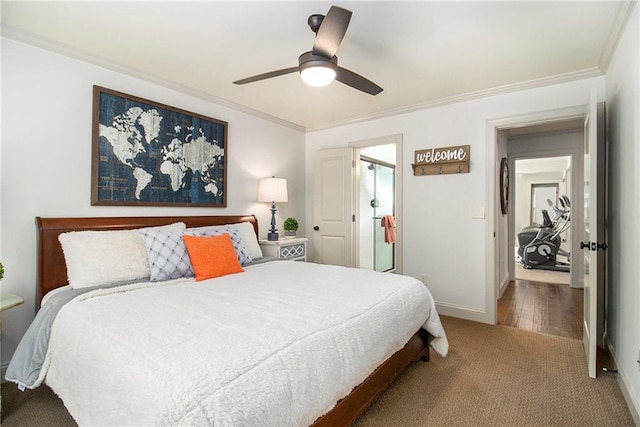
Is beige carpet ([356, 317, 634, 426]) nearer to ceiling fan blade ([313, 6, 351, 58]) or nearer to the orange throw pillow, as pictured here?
the orange throw pillow

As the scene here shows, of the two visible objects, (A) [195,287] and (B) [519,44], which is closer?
(A) [195,287]

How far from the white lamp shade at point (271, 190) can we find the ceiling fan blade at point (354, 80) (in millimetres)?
1775

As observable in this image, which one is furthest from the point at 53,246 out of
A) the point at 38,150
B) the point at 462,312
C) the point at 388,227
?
the point at 388,227

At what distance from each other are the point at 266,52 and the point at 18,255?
233 centimetres

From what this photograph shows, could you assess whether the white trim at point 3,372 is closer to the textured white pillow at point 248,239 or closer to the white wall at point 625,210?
the textured white pillow at point 248,239

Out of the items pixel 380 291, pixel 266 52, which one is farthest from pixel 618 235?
pixel 266 52

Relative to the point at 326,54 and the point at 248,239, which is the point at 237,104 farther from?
the point at 326,54

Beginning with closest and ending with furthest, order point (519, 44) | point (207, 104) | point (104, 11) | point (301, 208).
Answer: point (104, 11), point (519, 44), point (207, 104), point (301, 208)

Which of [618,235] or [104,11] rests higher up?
[104,11]

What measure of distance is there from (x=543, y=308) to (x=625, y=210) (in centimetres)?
226

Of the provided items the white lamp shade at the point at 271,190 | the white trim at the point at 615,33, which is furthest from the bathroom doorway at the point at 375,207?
the white trim at the point at 615,33

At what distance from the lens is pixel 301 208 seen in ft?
15.4

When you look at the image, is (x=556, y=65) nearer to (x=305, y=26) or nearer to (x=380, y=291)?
(x=305, y=26)

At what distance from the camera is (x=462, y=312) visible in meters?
3.45
